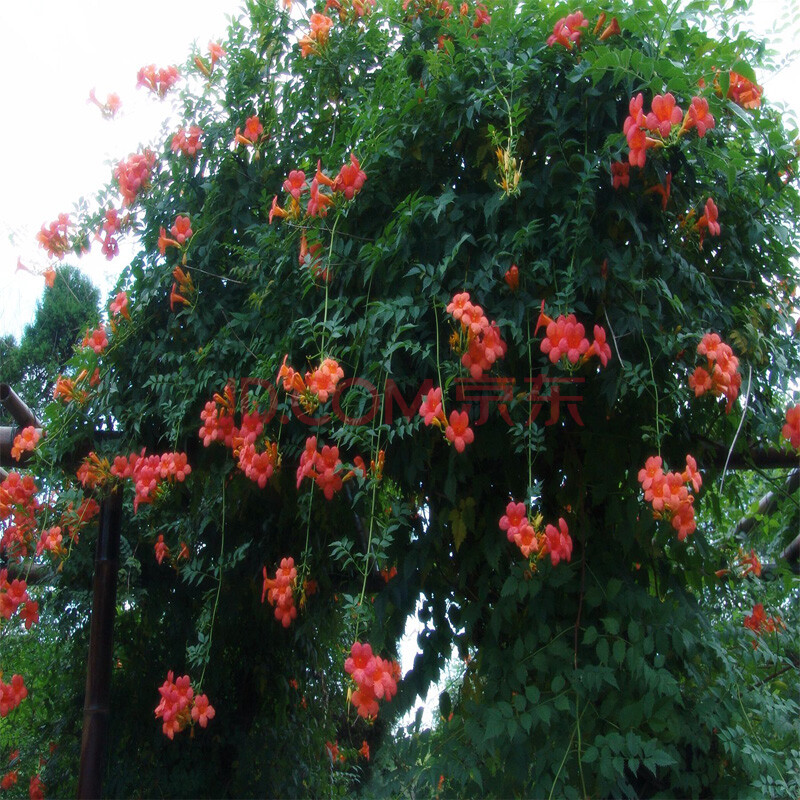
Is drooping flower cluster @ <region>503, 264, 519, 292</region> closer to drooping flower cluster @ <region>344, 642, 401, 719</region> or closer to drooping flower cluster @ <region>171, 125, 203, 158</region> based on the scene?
drooping flower cluster @ <region>344, 642, 401, 719</region>

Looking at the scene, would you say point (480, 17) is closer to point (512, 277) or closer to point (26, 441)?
point (512, 277)

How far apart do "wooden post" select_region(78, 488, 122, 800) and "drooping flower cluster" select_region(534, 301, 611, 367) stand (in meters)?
1.72

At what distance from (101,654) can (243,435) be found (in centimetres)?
119

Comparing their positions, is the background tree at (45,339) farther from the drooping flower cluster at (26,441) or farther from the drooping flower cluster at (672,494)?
the drooping flower cluster at (672,494)

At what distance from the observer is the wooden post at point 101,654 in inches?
104

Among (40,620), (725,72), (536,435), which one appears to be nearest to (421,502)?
(536,435)

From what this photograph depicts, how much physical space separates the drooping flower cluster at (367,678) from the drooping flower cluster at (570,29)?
1.37 m

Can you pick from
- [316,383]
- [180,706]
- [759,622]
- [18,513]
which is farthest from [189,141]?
[759,622]

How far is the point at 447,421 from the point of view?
67.4 inches

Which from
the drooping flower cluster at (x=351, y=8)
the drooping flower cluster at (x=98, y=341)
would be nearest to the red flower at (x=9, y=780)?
the drooping flower cluster at (x=98, y=341)

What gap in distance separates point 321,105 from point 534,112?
85 cm

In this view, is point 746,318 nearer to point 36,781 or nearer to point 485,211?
point 485,211

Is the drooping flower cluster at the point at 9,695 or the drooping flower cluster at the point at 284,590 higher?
the drooping flower cluster at the point at 9,695

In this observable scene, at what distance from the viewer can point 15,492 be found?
2.74 m
